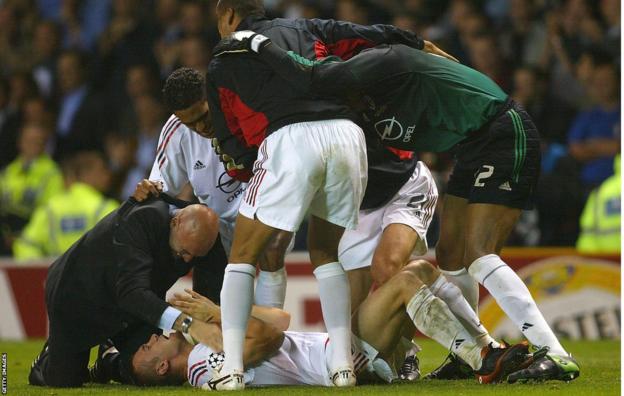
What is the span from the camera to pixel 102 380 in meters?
6.18

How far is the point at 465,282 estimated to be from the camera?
6336 mm

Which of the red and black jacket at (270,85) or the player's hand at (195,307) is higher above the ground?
the red and black jacket at (270,85)

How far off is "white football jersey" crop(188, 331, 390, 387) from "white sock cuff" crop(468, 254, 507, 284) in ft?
2.06

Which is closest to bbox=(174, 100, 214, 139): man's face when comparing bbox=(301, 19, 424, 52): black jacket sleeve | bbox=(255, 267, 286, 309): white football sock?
bbox=(301, 19, 424, 52): black jacket sleeve

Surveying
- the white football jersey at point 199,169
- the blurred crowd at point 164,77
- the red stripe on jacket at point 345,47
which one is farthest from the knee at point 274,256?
the blurred crowd at point 164,77

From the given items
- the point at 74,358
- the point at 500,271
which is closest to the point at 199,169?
the point at 74,358

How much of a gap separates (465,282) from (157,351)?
1.72m

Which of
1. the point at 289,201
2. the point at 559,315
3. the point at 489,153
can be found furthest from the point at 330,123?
the point at 559,315

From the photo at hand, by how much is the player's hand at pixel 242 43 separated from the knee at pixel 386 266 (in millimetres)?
1422

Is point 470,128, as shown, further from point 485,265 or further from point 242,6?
point 242,6

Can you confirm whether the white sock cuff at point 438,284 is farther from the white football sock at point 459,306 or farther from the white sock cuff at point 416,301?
the white sock cuff at point 416,301

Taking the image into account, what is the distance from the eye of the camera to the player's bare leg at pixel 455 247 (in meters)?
6.09

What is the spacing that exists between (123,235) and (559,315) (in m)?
4.65

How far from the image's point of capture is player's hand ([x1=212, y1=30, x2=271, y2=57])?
17.9 feet
